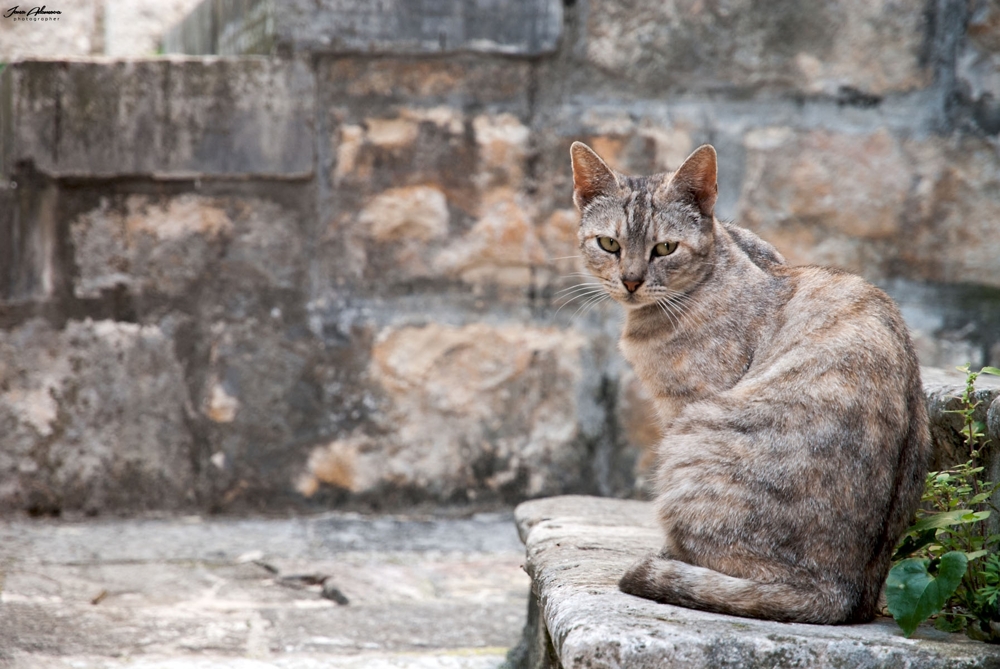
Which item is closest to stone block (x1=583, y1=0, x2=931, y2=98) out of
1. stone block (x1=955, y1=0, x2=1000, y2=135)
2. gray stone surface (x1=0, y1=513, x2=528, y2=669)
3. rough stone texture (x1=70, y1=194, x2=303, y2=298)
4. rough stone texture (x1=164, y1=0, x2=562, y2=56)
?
stone block (x1=955, y1=0, x2=1000, y2=135)

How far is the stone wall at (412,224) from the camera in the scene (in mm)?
3504

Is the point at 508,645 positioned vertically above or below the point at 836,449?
below

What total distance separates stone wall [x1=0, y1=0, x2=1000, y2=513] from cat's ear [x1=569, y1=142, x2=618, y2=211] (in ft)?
2.75

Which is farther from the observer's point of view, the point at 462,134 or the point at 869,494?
the point at 462,134

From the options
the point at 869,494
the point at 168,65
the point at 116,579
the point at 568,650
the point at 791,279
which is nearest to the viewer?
the point at 568,650

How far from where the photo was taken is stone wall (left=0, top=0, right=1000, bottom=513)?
3.50 metres

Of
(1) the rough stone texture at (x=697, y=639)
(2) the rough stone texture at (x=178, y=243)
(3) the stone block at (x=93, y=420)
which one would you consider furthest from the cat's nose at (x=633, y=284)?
(3) the stone block at (x=93, y=420)

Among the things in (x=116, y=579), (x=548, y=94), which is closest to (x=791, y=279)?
(x=548, y=94)

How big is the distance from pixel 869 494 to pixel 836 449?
0.11 meters

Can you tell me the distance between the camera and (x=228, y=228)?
3.57 metres

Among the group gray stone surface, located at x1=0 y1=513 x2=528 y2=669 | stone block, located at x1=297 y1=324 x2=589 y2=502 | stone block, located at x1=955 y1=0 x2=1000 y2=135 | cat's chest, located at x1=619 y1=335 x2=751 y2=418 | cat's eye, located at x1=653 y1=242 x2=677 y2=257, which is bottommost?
gray stone surface, located at x1=0 y1=513 x2=528 y2=669

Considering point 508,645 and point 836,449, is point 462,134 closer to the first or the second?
point 508,645

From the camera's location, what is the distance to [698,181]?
2.61 meters

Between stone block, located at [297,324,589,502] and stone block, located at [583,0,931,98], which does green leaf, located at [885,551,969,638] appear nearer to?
stone block, located at [297,324,589,502]
